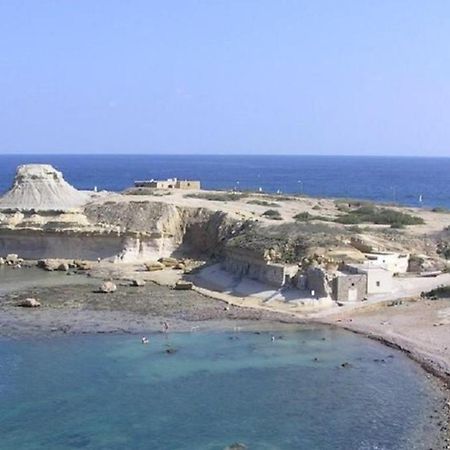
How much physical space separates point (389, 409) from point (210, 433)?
20.3 feet

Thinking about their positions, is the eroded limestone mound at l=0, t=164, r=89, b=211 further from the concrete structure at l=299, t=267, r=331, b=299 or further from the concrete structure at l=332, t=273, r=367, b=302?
the concrete structure at l=332, t=273, r=367, b=302

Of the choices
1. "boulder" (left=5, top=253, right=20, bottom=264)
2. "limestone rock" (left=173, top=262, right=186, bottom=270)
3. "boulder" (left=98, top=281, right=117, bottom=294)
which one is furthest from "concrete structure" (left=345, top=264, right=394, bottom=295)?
"boulder" (left=5, top=253, right=20, bottom=264)

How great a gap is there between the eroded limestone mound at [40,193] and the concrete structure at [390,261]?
2570 cm

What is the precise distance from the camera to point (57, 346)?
31938mm

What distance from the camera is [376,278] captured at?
3959cm

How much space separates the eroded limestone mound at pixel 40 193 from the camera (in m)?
59.6

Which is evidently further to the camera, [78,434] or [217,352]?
[217,352]

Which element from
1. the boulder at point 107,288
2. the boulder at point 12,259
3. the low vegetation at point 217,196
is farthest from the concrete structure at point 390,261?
the boulder at point 12,259

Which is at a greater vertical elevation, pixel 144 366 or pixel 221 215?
pixel 221 215

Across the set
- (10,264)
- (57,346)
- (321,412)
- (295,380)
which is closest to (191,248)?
(10,264)

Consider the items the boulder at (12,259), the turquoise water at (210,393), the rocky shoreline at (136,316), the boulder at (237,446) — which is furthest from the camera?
the boulder at (12,259)

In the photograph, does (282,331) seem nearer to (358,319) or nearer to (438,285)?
(358,319)

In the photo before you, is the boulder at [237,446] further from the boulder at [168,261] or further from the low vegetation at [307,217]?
the low vegetation at [307,217]

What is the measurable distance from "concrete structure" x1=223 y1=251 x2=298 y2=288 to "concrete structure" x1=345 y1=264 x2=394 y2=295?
137 inches
